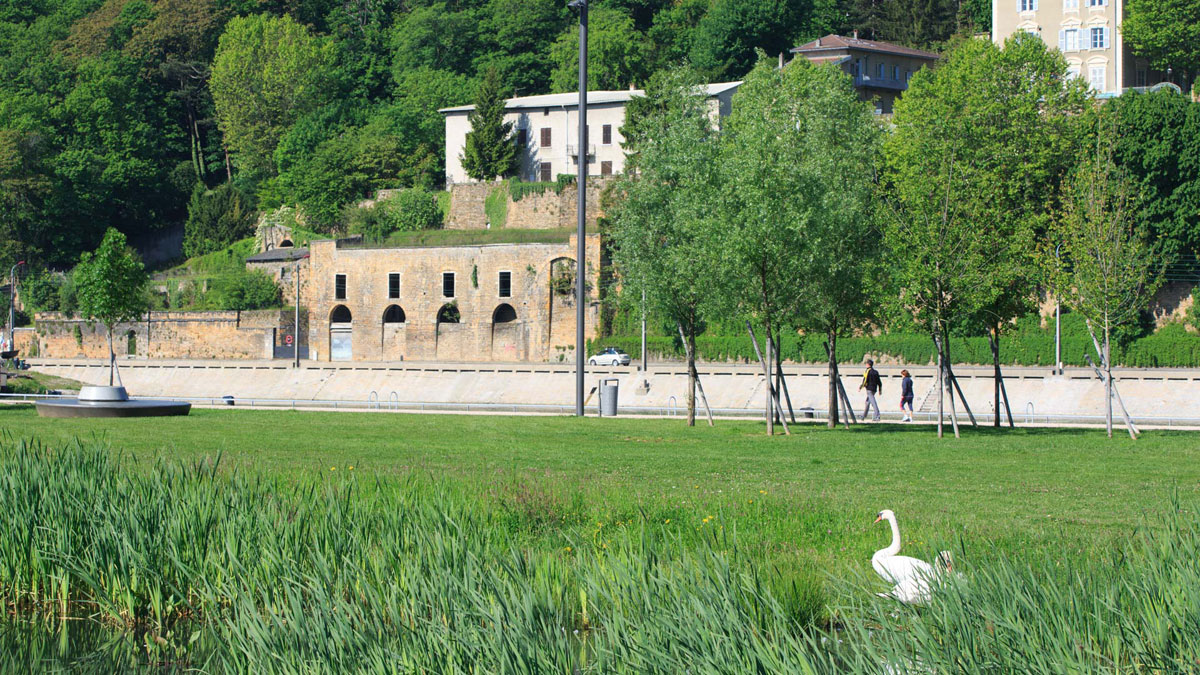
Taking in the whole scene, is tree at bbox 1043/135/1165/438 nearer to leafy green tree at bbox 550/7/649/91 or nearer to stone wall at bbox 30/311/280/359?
stone wall at bbox 30/311/280/359

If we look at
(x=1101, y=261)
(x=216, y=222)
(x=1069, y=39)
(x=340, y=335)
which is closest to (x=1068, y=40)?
(x=1069, y=39)

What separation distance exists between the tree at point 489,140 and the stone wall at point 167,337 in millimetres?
15905

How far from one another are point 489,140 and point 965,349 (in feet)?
118

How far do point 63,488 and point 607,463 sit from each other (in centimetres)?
A: 755

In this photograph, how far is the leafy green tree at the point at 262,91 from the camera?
89.6 meters

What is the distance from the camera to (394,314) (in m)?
67.9

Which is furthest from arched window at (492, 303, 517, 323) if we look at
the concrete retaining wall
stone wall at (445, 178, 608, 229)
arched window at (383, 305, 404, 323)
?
the concrete retaining wall

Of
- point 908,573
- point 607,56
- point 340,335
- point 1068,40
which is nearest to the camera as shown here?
point 908,573

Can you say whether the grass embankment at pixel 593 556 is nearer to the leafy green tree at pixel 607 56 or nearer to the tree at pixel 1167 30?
the tree at pixel 1167 30

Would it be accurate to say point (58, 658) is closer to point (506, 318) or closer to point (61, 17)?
point (506, 318)

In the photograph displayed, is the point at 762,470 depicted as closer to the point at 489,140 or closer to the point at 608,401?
the point at 608,401

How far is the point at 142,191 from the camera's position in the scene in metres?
85.9

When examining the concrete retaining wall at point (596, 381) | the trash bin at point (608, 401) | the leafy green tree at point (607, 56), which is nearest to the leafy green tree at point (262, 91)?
the leafy green tree at point (607, 56)

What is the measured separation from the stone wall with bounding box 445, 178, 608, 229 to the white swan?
59.4m
